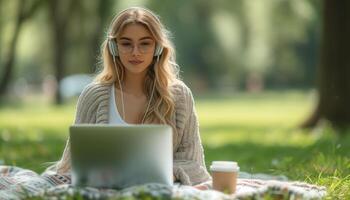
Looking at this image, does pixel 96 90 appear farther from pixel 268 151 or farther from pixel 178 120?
pixel 268 151

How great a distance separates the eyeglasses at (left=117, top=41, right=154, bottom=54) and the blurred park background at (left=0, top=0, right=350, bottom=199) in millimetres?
759

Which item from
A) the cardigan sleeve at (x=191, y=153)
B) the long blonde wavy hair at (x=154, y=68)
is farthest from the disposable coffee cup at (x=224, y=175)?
the long blonde wavy hair at (x=154, y=68)

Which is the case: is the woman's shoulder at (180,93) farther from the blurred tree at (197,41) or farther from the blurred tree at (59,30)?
the blurred tree at (197,41)

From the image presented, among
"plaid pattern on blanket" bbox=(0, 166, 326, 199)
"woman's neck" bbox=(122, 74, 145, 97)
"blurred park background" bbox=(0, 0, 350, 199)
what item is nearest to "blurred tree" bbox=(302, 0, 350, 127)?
"blurred park background" bbox=(0, 0, 350, 199)

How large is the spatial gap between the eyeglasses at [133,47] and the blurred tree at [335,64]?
7284mm

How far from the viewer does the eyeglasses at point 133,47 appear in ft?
15.5

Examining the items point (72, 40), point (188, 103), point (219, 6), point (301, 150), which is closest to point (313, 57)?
point (219, 6)

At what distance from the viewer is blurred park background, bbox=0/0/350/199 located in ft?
28.4

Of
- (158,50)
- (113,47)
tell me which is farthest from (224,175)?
(113,47)

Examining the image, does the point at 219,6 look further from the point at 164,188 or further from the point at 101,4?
the point at 164,188

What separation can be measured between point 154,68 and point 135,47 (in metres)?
0.29

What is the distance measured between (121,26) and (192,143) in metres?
0.89

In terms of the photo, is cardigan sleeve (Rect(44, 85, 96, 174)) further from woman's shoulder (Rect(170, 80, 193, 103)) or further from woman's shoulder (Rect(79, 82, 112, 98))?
woman's shoulder (Rect(170, 80, 193, 103))

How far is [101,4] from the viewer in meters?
27.6
